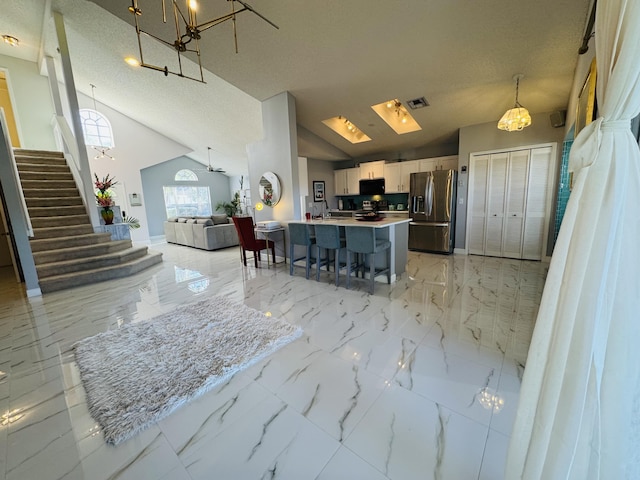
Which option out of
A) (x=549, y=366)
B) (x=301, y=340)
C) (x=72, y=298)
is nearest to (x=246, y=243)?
(x=72, y=298)

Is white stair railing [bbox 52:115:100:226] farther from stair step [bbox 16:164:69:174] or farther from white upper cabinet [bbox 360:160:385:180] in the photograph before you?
white upper cabinet [bbox 360:160:385:180]

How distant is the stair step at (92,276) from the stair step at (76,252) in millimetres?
411

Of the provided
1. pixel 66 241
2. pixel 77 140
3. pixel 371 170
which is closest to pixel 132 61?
pixel 77 140

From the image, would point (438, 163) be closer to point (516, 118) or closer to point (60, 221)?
point (516, 118)

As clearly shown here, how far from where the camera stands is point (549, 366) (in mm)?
887

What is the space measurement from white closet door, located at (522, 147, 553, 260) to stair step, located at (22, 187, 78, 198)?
9.07 metres

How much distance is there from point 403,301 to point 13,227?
550 centimetres

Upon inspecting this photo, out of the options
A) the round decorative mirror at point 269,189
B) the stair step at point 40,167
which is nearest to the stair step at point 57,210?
the stair step at point 40,167

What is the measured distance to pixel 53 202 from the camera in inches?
201

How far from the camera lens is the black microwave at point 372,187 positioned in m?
6.66

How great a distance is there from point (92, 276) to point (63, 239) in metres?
0.97

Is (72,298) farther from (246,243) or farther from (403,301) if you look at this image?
(403,301)

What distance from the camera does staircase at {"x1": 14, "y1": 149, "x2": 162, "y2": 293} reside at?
419 centimetres

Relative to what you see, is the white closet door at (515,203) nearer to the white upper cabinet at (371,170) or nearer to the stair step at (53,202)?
the white upper cabinet at (371,170)
